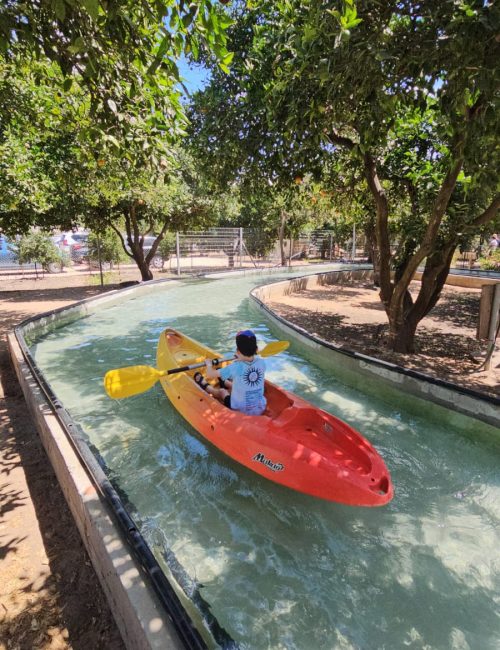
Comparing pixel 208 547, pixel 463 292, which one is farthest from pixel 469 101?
pixel 463 292

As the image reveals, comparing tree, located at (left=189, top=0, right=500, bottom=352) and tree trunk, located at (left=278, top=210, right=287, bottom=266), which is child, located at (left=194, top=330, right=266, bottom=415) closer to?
tree, located at (left=189, top=0, right=500, bottom=352)

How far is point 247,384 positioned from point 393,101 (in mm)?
3522

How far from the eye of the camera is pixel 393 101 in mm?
4465

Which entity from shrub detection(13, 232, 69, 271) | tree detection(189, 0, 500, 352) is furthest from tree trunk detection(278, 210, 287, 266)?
tree detection(189, 0, 500, 352)

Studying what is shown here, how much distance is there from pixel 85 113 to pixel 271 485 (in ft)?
18.1

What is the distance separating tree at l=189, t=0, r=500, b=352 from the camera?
151 inches

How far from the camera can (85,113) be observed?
576cm

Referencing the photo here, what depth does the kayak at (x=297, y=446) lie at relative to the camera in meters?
3.76

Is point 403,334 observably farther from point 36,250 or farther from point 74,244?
point 74,244

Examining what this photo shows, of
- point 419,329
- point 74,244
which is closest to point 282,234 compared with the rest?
point 74,244

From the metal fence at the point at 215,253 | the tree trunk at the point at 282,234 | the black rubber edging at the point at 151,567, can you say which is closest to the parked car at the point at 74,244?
the metal fence at the point at 215,253

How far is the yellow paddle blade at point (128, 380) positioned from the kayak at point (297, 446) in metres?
0.58

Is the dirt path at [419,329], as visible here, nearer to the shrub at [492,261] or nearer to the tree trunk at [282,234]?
the shrub at [492,261]

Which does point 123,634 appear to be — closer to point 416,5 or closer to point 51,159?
point 416,5
